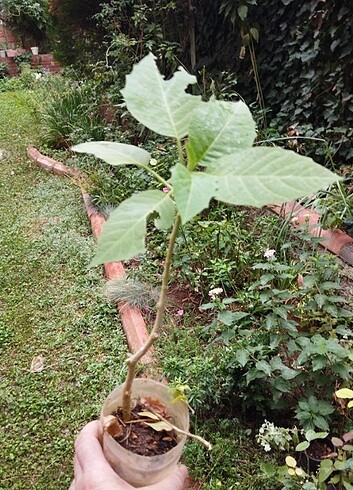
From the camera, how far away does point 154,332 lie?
0.74 meters

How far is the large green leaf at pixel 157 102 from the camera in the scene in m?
0.63

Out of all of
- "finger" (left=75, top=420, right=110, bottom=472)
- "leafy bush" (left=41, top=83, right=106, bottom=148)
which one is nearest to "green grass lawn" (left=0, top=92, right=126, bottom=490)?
"finger" (left=75, top=420, right=110, bottom=472)

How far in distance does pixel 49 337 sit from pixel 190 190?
73.1 inches

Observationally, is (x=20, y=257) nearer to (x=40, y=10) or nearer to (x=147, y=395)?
(x=147, y=395)

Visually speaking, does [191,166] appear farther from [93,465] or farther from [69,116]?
[69,116]

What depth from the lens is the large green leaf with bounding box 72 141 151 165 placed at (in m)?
0.64

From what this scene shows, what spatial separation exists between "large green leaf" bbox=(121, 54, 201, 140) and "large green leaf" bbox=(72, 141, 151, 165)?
0.06 meters

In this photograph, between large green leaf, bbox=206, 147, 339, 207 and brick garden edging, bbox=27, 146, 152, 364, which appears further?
brick garden edging, bbox=27, 146, 152, 364

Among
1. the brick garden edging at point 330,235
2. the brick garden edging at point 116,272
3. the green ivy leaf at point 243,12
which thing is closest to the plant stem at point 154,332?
the brick garden edging at point 116,272

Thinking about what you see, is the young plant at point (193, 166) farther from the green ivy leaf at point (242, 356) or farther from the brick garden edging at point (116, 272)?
the brick garden edging at point (116, 272)

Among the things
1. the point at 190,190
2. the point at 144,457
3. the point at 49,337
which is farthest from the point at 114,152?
the point at 49,337

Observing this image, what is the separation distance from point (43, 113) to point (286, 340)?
369 centimetres

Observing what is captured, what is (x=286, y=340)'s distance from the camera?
1630mm

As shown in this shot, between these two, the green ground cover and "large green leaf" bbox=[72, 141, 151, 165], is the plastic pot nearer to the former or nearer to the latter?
"large green leaf" bbox=[72, 141, 151, 165]
